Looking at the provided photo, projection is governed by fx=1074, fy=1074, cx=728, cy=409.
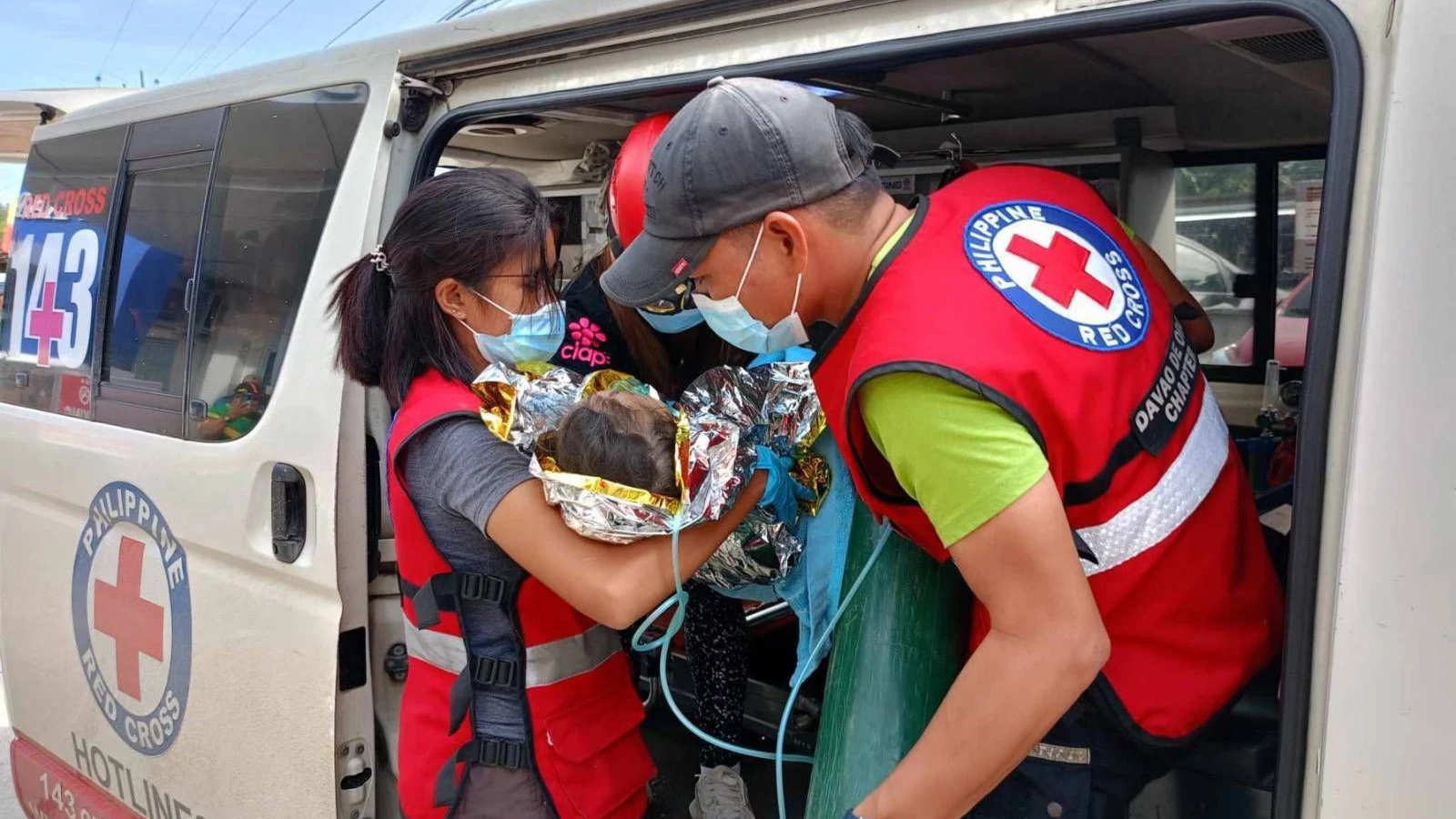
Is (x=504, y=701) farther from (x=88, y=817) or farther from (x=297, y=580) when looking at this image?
(x=88, y=817)

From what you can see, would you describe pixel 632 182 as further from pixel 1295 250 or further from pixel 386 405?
pixel 1295 250

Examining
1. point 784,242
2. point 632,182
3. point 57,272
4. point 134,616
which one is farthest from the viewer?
point 57,272

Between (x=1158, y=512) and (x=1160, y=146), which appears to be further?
(x=1160, y=146)

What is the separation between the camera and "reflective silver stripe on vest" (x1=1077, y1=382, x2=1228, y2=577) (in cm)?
120

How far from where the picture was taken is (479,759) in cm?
166

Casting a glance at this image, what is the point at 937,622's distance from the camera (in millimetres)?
1419

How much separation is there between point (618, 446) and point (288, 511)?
2.66ft

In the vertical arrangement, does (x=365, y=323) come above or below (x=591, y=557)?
above

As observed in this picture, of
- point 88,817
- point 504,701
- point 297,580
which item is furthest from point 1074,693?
point 88,817

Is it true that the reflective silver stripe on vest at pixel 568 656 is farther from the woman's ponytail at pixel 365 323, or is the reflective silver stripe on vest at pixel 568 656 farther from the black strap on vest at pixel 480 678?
the woman's ponytail at pixel 365 323

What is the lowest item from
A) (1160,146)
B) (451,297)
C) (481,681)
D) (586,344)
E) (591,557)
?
(481,681)

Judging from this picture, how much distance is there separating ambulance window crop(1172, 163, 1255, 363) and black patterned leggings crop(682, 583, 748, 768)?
1.56m

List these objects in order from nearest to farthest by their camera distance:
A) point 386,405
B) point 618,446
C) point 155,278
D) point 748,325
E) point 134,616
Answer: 1. point 748,325
2. point 618,446
3. point 386,405
4. point 134,616
5. point 155,278

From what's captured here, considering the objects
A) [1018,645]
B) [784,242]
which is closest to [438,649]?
[784,242]
